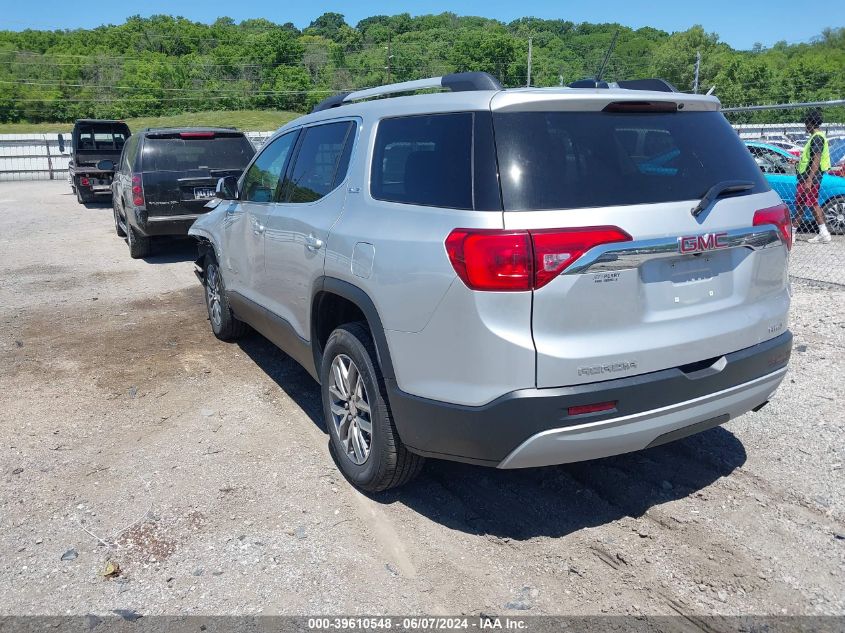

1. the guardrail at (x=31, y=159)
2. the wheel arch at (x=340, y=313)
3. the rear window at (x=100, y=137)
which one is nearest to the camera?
the wheel arch at (x=340, y=313)

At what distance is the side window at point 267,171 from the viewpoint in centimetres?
479

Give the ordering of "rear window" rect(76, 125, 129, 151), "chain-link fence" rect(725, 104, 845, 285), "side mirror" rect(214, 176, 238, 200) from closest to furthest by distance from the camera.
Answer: "side mirror" rect(214, 176, 238, 200), "chain-link fence" rect(725, 104, 845, 285), "rear window" rect(76, 125, 129, 151)

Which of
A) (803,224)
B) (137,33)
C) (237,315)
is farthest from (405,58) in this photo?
(237,315)

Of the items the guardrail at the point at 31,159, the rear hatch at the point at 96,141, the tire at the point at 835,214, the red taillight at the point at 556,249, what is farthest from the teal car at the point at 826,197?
the guardrail at the point at 31,159

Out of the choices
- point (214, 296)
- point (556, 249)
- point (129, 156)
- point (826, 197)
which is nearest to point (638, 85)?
point (556, 249)

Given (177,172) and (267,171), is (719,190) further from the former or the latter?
(177,172)

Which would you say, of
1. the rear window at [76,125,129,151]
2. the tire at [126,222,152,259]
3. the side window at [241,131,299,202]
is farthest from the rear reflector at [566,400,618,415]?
the rear window at [76,125,129,151]

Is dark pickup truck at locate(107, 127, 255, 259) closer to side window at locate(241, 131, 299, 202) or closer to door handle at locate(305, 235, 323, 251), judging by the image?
side window at locate(241, 131, 299, 202)

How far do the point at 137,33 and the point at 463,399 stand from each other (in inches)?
3416

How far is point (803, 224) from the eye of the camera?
1138 centimetres

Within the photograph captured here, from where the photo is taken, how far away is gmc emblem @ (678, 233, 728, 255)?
9.64 feet

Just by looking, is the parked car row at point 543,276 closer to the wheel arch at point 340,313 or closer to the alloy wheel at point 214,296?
the wheel arch at point 340,313

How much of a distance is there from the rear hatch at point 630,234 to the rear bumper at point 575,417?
0.20ft

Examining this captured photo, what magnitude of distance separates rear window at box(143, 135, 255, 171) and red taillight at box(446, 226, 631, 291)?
803cm
